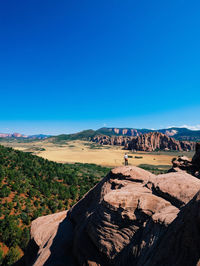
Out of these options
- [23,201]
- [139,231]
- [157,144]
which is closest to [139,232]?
[139,231]

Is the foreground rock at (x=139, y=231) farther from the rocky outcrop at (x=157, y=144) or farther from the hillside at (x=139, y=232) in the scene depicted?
the rocky outcrop at (x=157, y=144)

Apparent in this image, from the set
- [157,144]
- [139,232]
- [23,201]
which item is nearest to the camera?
[139,232]

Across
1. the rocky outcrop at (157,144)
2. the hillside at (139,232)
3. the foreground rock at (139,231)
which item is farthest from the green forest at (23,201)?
the rocky outcrop at (157,144)

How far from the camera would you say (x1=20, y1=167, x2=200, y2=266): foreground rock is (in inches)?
166

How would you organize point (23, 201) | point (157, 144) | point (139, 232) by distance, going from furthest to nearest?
point (157, 144) < point (23, 201) < point (139, 232)

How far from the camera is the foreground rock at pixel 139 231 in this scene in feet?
13.9

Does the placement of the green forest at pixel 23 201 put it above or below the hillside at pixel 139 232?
below

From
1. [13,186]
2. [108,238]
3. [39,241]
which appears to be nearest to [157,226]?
[108,238]

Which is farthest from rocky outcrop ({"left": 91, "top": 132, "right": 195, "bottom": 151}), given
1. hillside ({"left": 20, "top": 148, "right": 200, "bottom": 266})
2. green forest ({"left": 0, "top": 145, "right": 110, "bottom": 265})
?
hillside ({"left": 20, "top": 148, "right": 200, "bottom": 266})

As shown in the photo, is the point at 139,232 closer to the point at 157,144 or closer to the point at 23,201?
the point at 23,201

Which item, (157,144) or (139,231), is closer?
(139,231)

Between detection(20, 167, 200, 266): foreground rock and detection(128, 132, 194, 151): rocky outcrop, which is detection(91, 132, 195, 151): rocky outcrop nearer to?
detection(128, 132, 194, 151): rocky outcrop

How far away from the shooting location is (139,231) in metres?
6.65

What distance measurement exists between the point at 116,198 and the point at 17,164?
3838 cm
